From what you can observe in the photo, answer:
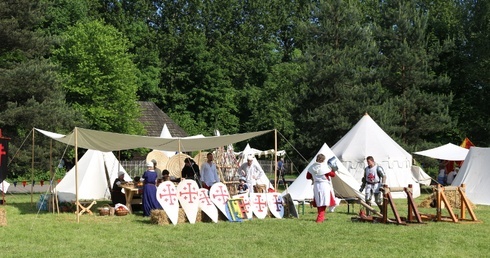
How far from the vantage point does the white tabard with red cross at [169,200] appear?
13633mm

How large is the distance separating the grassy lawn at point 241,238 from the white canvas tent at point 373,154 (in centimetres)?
661

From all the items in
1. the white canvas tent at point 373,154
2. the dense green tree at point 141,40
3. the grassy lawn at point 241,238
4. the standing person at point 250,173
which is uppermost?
the dense green tree at point 141,40

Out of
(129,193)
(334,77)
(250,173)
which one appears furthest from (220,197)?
(334,77)

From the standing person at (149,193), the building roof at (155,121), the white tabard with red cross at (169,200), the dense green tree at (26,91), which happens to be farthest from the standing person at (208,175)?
the building roof at (155,121)

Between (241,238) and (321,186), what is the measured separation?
3.05m

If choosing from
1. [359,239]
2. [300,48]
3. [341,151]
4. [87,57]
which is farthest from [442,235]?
[300,48]

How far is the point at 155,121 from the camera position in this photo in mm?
43438

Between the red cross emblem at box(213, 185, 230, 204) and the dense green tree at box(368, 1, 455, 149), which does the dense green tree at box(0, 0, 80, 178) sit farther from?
the dense green tree at box(368, 1, 455, 149)

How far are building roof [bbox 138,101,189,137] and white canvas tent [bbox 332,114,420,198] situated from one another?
863 inches

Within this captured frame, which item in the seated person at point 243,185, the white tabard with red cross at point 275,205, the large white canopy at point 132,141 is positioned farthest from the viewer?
the seated person at point 243,185

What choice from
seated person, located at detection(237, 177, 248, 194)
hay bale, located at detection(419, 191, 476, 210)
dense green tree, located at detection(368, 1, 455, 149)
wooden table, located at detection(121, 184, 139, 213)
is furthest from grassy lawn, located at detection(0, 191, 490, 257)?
dense green tree, located at detection(368, 1, 455, 149)

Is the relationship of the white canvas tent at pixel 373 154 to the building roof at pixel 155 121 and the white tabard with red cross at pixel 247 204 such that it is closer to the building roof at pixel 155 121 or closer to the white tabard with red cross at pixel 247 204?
the white tabard with red cross at pixel 247 204

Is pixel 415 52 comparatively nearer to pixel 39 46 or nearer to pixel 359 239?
pixel 39 46

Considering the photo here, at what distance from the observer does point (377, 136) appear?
21.9 metres
